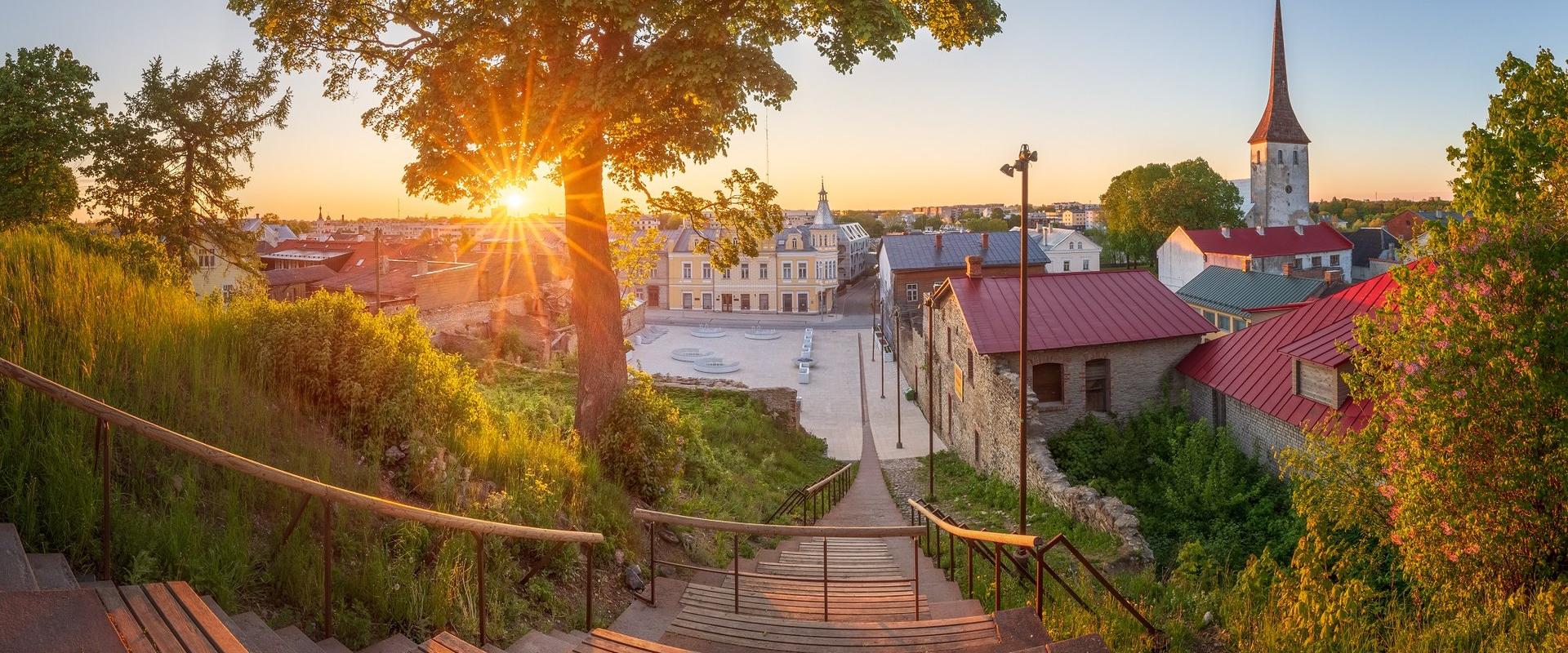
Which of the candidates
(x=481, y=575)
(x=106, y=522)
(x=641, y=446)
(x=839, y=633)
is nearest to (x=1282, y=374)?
(x=641, y=446)

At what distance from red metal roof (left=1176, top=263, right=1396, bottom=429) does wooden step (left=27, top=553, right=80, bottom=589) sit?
1836cm

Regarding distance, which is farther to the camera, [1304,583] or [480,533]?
[1304,583]

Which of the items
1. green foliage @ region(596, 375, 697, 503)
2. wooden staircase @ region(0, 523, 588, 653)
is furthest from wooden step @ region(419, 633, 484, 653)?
green foliage @ region(596, 375, 697, 503)

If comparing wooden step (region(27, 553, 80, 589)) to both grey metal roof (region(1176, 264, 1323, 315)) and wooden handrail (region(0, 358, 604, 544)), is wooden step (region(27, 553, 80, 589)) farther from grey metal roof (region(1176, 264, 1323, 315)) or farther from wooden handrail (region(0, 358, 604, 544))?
grey metal roof (region(1176, 264, 1323, 315))

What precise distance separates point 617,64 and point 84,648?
28.4 feet

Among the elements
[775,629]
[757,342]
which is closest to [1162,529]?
[775,629]

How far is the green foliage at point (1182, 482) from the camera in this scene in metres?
15.6

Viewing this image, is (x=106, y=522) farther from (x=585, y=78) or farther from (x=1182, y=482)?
(x=1182, y=482)

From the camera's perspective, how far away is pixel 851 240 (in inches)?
3748

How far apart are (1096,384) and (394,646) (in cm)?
2063

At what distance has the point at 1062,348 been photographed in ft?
73.4

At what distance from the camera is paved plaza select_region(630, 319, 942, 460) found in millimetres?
33250

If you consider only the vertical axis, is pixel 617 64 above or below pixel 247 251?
above

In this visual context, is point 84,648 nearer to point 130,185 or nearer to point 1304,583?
point 1304,583
